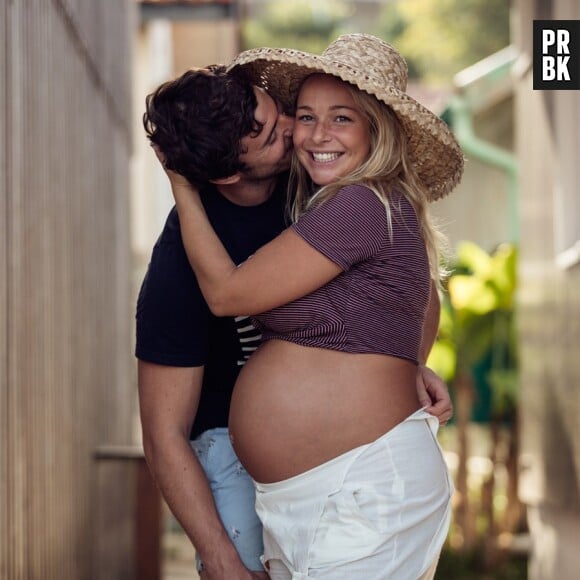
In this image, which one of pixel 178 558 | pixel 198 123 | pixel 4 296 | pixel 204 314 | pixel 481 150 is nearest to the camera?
pixel 198 123

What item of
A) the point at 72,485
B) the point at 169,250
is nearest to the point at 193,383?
the point at 169,250

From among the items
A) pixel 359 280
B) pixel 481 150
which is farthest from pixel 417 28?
pixel 359 280

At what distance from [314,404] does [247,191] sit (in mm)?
724

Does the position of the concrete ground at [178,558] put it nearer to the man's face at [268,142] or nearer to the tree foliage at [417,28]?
the man's face at [268,142]

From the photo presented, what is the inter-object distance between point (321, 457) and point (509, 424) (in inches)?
335

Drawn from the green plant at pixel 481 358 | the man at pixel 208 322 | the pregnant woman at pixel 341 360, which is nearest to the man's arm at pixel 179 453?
the man at pixel 208 322

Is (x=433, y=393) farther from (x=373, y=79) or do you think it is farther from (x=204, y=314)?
(x=373, y=79)

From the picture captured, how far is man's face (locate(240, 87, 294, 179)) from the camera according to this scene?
10.6 feet

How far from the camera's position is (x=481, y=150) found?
12641 mm

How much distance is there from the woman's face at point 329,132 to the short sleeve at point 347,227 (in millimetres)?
199

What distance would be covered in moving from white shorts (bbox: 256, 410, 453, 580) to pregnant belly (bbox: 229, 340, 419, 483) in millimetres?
36

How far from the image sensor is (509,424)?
36.9 feet

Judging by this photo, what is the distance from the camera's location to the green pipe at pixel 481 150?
41.0ft

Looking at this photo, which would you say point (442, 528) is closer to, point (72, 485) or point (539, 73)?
point (72, 485)
